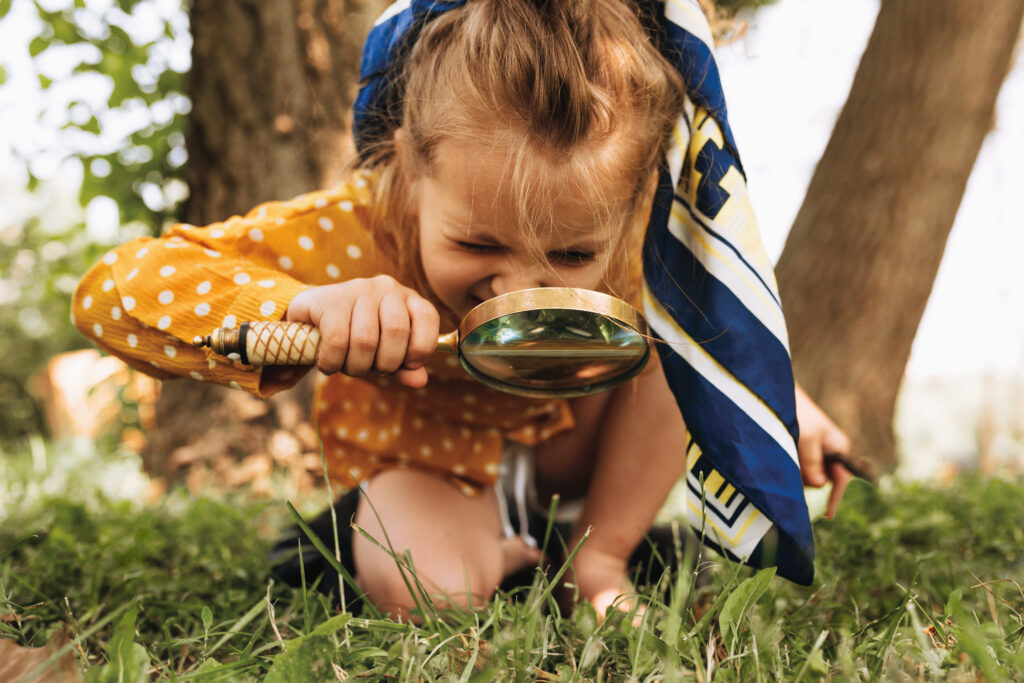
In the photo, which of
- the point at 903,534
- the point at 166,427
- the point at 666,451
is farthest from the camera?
the point at 166,427

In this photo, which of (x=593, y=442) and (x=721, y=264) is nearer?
(x=721, y=264)

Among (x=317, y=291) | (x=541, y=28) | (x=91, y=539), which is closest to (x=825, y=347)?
(x=541, y=28)

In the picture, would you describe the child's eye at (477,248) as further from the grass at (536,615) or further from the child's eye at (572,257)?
the grass at (536,615)

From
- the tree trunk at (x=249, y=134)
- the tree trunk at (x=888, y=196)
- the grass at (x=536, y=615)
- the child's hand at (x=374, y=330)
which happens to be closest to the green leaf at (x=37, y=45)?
the tree trunk at (x=249, y=134)

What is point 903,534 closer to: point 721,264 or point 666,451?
point 666,451

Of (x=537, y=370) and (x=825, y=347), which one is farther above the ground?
(x=537, y=370)

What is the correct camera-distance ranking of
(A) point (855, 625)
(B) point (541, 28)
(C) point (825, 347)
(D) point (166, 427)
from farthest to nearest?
(D) point (166, 427) → (C) point (825, 347) → (B) point (541, 28) → (A) point (855, 625)

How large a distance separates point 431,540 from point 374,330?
0.61 meters

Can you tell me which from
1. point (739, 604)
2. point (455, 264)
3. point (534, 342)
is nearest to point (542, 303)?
point (534, 342)

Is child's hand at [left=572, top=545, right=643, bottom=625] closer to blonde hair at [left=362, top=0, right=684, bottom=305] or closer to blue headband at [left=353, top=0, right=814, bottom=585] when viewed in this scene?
blue headband at [left=353, top=0, right=814, bottom=585]

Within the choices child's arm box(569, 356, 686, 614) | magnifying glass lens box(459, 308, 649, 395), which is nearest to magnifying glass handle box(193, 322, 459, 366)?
magnifying glass lens box(459, 308, 649, 395)

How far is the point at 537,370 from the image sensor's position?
4.23 ft

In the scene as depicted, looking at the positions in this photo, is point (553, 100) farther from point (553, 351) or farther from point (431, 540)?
point (431, 540)

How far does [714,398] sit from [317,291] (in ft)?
2.15
